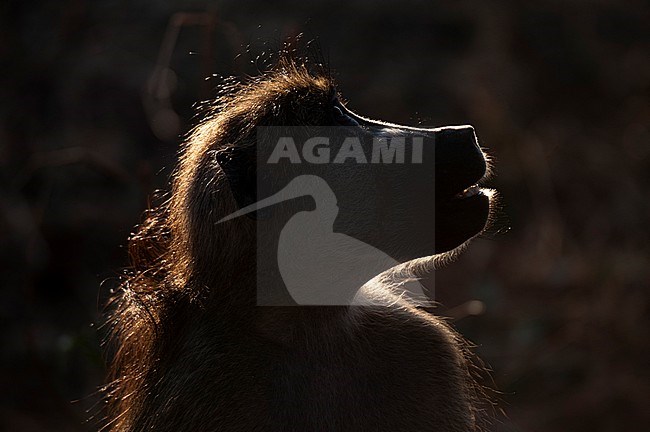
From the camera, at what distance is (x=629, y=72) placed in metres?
7.05

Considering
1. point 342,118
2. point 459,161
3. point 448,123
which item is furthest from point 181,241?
point 448,123

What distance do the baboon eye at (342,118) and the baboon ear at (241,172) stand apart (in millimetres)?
Result: 214

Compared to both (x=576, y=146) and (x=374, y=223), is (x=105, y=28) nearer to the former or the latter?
(x=576, y=146)

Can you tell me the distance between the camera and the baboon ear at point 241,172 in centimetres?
193

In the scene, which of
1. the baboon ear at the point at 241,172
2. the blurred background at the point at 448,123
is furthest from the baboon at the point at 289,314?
the blurred background at the point at 448,123

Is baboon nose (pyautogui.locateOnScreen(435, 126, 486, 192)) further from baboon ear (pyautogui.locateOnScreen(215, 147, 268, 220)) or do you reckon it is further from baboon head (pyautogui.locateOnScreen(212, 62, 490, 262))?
baboon ear (pyautogui.locateOnScreen(215, 147, 268, 220))

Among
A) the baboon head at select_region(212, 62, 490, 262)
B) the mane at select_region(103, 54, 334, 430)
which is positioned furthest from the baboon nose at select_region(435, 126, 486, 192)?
the mane at select_region(103, 54, 334, 430)

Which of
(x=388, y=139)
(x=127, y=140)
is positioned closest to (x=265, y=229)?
(x=388, y=139)

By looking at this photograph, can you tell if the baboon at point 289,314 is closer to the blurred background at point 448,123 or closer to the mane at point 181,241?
the mane at point 181,241

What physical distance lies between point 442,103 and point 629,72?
1.42m

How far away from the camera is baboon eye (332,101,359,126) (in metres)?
2.06

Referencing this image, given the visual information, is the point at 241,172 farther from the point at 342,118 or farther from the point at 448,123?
the point at 448,123

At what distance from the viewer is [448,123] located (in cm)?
664

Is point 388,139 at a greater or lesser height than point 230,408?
greater
